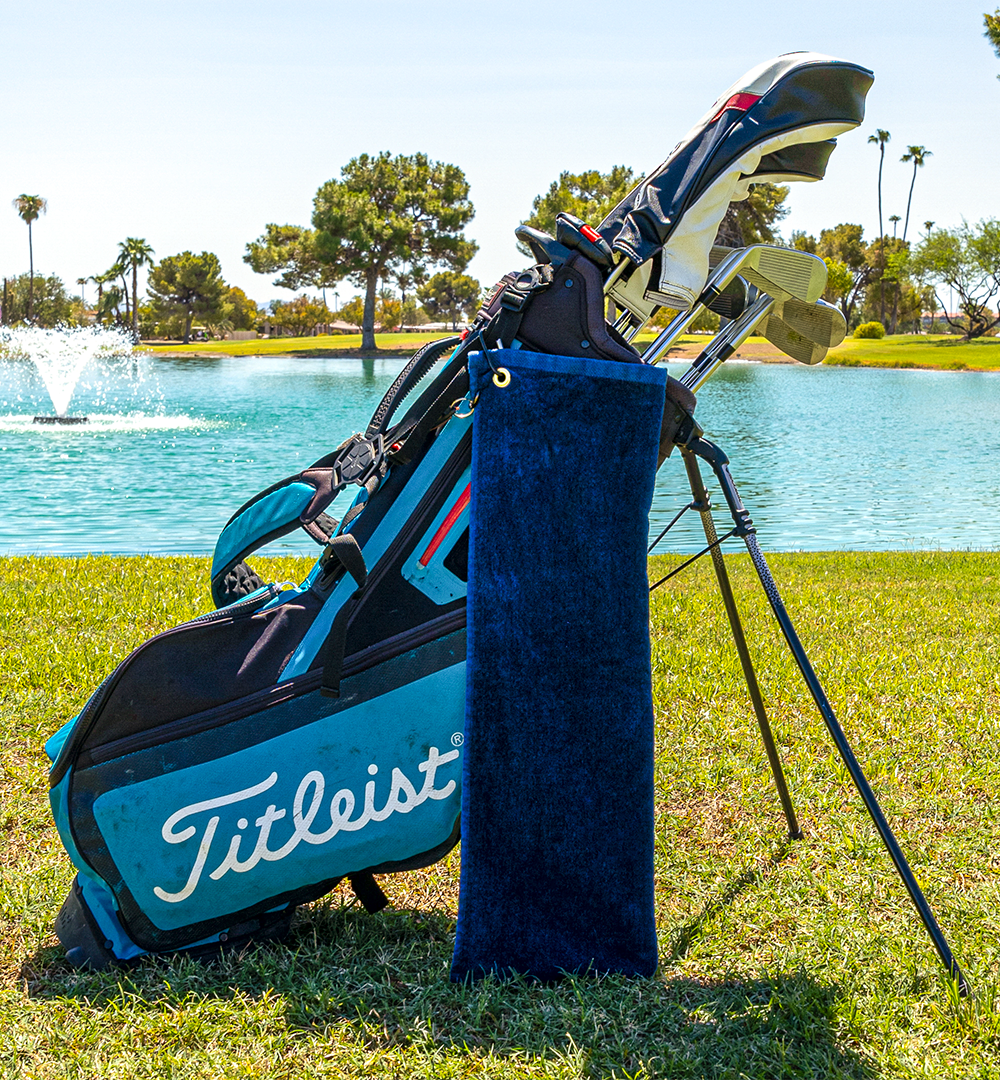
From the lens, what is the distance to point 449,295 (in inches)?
3189

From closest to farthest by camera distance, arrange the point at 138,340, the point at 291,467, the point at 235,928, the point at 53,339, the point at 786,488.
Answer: the point at 235,928
the point at 786,488
the point at 291,467
the point at 53,339
the point at 138,340

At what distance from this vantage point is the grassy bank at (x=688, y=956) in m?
1.81

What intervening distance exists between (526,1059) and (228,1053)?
52cm

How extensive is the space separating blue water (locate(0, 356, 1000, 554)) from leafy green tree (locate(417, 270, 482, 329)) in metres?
50.0

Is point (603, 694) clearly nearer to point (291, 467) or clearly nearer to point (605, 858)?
point (605, 858)

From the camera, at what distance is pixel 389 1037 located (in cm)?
187

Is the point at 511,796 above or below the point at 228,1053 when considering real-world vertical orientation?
above

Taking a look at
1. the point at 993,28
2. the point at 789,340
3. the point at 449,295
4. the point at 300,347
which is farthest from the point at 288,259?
the point at 789,340

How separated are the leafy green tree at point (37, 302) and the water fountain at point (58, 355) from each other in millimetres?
3591

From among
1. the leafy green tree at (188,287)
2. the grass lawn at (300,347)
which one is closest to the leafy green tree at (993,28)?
the grass lawn at (300,347)

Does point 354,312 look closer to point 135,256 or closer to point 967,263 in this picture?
point 135,256

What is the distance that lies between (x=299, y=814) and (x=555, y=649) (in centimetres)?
57

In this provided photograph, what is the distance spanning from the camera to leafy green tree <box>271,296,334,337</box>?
85.8 m

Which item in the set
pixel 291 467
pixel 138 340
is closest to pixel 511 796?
pixel 291 467
